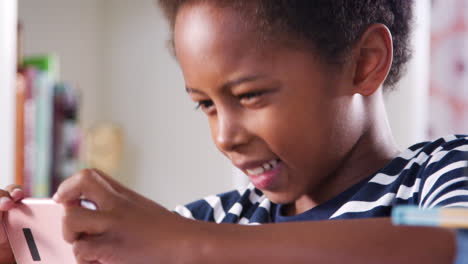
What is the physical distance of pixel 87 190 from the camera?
0.44 meters

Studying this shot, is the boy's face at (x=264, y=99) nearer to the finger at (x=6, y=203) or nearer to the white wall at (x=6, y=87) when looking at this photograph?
the finger at (x=6, y=203)

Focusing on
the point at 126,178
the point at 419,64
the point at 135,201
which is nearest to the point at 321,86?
the point at 135,201

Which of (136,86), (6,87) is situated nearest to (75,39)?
(136,86)

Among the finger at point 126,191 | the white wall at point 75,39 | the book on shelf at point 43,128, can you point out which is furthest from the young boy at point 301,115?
the white wall at point 75,39

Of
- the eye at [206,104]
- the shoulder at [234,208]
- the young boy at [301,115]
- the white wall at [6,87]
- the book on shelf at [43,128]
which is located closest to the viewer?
the young boy at [301,115]

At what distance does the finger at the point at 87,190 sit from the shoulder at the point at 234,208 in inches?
11.8

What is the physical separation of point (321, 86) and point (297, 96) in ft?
0.11

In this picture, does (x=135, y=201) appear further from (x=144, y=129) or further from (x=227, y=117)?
(x=144, y=129)

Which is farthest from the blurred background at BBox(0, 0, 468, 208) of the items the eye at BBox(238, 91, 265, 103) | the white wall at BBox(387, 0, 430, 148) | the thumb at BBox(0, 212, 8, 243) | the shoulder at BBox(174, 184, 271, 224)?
the eye at BBox(238, 91, 265, 103)

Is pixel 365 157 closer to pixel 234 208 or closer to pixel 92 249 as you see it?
pixel 234 208

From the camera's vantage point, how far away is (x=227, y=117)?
0.58 m

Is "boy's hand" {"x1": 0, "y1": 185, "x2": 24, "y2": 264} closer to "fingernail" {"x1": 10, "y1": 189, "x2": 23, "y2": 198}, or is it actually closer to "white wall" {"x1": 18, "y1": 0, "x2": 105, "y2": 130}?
"fingernail" {"x1": 10, "y1": 189, "x2": 23, "y2": 198}

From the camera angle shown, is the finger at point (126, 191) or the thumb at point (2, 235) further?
the thumb at point (2, 235)

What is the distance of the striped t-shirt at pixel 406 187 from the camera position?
52 cm
